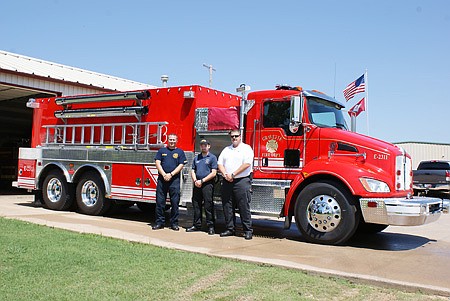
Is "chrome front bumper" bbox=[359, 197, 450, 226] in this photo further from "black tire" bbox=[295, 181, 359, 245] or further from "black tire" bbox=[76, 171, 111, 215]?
"black tire" bbox=[76, 171, 111, 215]

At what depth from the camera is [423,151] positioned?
1240 inches

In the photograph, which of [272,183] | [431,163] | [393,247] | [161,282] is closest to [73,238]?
[161,282]

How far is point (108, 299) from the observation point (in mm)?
4188

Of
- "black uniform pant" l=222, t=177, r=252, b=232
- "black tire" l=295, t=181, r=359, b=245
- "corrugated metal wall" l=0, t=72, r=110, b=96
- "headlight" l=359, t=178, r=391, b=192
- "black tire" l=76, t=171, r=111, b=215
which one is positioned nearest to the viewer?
"headlight" l=359, t=178, r=391, b=192

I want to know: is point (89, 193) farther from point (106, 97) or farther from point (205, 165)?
point (205, 165)

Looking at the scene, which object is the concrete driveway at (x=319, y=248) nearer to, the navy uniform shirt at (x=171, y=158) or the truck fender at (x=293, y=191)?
the truck fender at (x=293, y=191)

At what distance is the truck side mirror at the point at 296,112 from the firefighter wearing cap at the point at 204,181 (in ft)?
5.08

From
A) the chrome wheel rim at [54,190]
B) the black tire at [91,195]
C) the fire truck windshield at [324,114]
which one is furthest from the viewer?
the chrome wheel rim at [54,190]

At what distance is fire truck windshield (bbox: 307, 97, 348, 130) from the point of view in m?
8.32

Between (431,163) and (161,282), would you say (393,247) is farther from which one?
(431,163)

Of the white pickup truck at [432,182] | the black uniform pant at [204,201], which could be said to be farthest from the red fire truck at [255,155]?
the white pickup truck at [432,182]

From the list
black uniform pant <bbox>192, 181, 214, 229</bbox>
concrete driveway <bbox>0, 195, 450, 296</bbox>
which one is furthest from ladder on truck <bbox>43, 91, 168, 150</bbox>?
concrete driveway <bbox>0, 195, 450, 296</bbox>

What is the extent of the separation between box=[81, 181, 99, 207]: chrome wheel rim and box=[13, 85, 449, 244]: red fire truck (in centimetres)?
2

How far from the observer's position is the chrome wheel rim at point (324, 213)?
7535 millimetres
